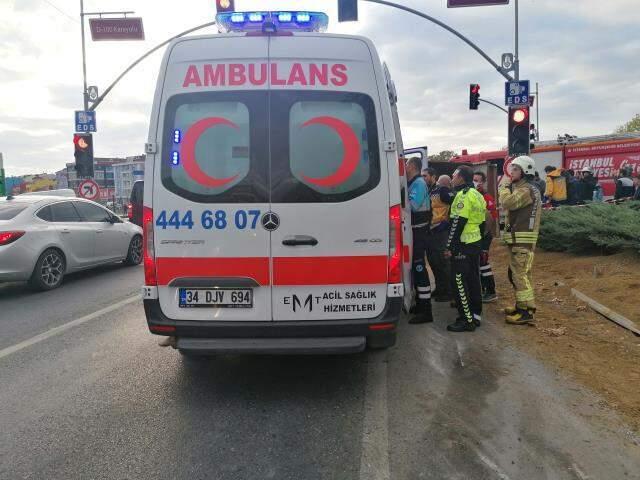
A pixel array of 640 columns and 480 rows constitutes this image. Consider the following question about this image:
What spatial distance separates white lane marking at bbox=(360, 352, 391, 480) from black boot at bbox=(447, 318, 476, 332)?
1.33 metres

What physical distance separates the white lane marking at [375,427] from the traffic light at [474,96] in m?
14.9

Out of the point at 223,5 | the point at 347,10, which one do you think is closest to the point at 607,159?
the point at 347,10

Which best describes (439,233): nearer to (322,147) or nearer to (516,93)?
(322,147)

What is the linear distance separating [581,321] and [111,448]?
509cm

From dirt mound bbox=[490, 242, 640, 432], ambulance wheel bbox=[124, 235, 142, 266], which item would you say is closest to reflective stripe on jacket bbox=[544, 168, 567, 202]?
dirt mound bbox=[490, 242, 640, 432]

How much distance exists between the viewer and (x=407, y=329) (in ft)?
19.0

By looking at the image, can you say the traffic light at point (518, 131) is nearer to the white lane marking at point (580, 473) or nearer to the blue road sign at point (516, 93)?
the blue road sign at point (516, 93)

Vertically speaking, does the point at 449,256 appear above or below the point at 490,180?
below

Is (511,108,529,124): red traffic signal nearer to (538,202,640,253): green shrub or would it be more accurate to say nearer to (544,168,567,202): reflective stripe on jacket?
(544,168,567,202): reflective stripe on jacket

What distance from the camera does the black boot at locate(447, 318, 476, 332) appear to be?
567cm

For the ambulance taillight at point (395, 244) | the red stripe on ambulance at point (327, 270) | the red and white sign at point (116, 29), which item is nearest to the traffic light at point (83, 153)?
the red and white sign at point (116, 29)

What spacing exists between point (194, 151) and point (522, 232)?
386cm

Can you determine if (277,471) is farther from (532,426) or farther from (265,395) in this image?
(532,426)

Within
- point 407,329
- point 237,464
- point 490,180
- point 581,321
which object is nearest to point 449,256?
point 407,329
